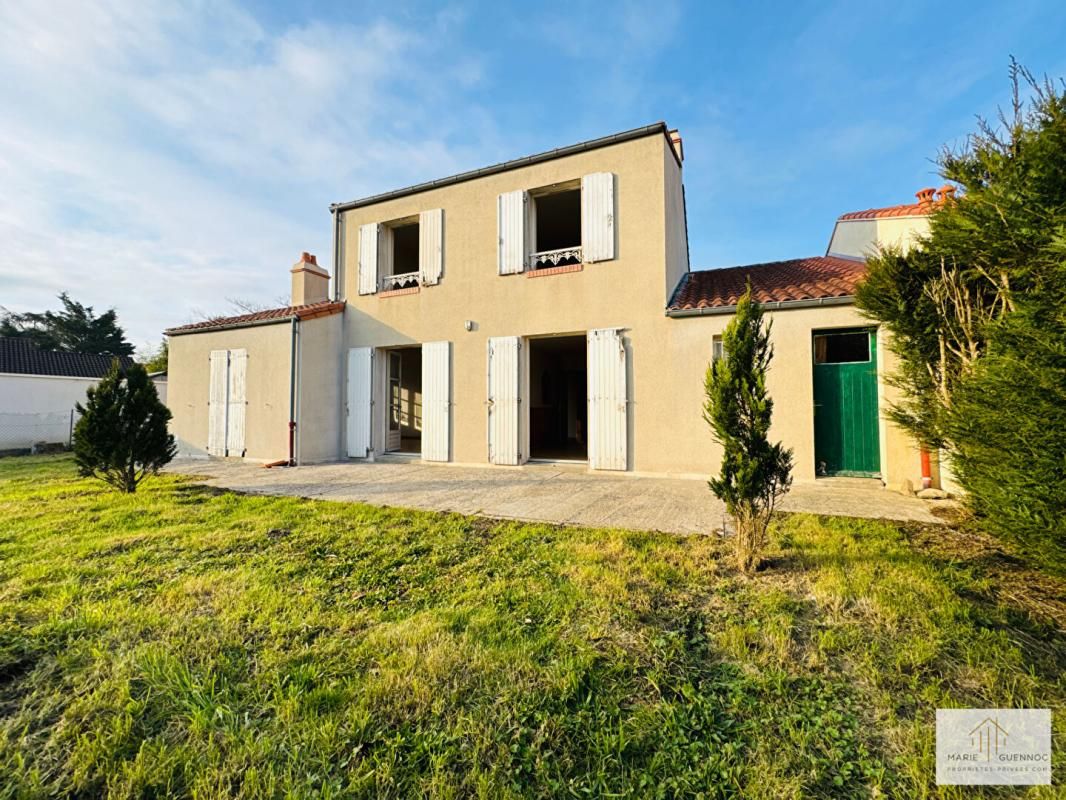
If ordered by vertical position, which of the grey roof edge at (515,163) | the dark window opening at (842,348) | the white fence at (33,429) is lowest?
the white fence at (33,429)

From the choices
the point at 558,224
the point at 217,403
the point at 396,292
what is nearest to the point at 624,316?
the point at 558,224

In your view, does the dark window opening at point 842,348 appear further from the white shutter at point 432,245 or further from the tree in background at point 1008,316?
the white shutter at point 432,245

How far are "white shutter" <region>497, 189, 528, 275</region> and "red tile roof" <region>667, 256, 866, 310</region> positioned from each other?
3.12 metres

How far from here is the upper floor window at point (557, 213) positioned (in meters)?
7.69

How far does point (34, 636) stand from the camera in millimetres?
2217

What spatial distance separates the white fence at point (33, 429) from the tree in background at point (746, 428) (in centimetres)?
2038

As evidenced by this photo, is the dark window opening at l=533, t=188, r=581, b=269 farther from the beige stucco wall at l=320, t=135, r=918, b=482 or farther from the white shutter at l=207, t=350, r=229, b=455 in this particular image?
the white shutter at l=207, t=350, r=229, b=455

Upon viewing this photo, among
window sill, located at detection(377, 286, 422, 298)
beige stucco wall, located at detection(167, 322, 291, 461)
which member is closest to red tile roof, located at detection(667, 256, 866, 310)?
window sill, located at detection(377, 286, 422, 298)

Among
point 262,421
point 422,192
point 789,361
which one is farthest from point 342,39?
point 789,361

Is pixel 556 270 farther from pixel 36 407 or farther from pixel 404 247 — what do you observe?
pixel 36 407

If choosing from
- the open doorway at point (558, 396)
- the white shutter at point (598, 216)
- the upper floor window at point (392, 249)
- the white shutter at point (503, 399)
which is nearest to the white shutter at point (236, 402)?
the upper floor window at point (392, 249)

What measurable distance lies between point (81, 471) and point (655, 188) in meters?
9.84

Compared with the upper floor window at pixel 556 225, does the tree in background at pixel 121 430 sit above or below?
below

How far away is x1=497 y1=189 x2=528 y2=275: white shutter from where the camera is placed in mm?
8289
